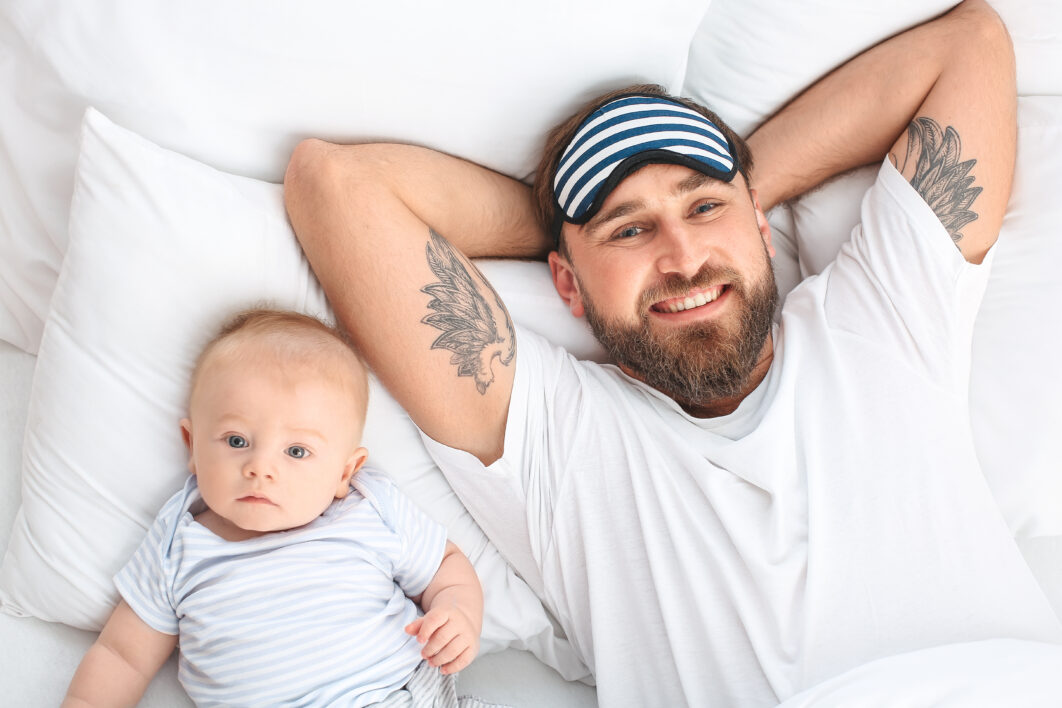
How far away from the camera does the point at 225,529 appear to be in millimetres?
1280

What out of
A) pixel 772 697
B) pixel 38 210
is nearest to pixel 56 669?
pixel 38 210

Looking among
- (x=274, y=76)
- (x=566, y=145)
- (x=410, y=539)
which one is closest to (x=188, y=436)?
(x=410, y=539)

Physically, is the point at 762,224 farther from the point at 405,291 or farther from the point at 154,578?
the point at 154,578

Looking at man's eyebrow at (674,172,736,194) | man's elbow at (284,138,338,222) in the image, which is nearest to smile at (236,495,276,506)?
man's elbow at (284,138,338,222)

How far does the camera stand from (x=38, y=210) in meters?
1.45

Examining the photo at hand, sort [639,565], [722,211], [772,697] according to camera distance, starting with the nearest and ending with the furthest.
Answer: [772,697]
[639,565]
[722,211]

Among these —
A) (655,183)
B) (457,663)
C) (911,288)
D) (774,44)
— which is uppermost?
(774,44)

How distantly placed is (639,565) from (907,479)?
→ 0.46 meters

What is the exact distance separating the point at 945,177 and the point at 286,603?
1.38 metres

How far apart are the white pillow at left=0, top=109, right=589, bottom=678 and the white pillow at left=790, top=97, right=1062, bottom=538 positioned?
55.3 inches

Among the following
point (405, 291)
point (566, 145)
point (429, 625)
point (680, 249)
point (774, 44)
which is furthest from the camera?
point (774, 44)

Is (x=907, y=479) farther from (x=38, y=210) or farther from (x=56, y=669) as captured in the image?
(x=38, y=210)

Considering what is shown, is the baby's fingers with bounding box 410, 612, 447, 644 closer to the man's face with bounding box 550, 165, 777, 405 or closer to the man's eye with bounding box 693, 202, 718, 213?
the man's face with bounding box 550, 165, 777, 405

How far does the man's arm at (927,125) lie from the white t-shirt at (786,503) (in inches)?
2.6
